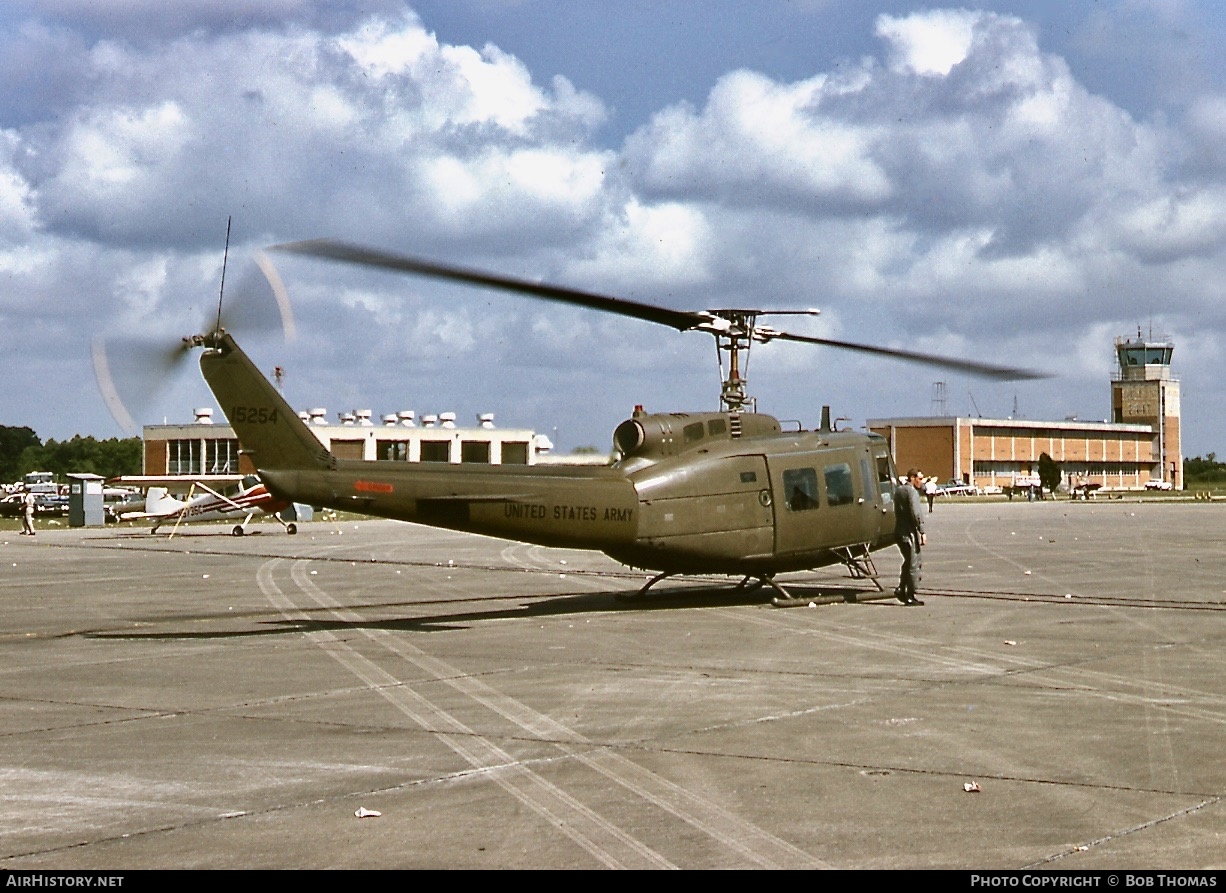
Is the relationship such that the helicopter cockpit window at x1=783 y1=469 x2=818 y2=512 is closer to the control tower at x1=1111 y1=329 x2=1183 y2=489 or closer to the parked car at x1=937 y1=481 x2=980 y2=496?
the parked car at x1=937 y1=481 x2=980 y2=496

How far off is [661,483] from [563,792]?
1122 cm

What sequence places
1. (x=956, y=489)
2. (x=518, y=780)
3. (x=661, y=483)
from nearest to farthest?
(x=518, y=780) < (x=661, y=483) < (x=956, y=489)

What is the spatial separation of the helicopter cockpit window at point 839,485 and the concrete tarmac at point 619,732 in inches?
63.8

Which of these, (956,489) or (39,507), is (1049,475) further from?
(39,507)

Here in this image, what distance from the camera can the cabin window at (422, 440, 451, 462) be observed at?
10725 centimetres

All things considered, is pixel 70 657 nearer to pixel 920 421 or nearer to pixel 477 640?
pixel 477 640

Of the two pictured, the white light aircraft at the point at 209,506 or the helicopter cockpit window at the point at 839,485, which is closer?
the helicopter cockpit window at the point at 839,485

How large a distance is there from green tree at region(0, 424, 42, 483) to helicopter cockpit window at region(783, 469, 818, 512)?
173 meters

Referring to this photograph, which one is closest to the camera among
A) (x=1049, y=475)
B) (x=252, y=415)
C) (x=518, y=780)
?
(x=518, y=780)

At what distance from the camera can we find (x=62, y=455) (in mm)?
183625

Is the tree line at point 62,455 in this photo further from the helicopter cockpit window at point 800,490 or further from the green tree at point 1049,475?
the helicopter cockpit window at point 800,490

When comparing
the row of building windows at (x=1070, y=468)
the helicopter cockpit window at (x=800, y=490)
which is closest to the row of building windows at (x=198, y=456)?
the row of building windows at (x=1070, y=468)

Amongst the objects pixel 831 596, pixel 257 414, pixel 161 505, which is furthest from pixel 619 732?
pixel 161 505

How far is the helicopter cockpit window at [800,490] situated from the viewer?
789 inches
